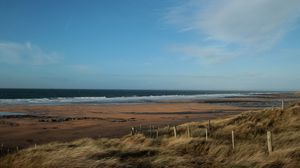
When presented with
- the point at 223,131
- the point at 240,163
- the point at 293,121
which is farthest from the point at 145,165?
the point at 293,121

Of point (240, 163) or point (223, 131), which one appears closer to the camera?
point (240, 163)

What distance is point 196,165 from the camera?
12.1 meters

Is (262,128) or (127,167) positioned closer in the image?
(127,167)

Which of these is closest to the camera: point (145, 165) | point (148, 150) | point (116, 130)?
point (145, 165)

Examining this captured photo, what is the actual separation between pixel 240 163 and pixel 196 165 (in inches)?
57.9

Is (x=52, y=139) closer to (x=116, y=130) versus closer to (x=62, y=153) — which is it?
(x=116, y=130)

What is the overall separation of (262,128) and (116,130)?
13.7 m

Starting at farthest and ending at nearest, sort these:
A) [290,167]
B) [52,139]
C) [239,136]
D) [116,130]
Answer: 1. [116,130]
2. [52,139]
3. [239,136]
4. [290,167]

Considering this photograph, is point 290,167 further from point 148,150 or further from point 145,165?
point 148,150

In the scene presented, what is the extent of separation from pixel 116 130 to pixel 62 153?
60.9 feet

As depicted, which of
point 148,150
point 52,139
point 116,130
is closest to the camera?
point 148,150

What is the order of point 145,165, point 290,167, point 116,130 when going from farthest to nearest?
point 116,130
point 145,165
point 290,167

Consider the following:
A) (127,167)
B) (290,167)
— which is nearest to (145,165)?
(127,167)

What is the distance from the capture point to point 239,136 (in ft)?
66.1
